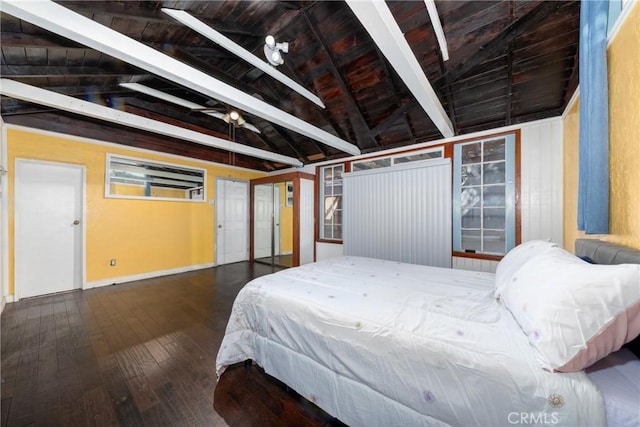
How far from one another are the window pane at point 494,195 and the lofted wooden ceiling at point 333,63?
838mm

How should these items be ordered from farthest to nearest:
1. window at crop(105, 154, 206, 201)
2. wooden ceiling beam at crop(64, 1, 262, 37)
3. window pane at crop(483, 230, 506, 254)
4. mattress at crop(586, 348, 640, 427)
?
window at crop(105, 154, 206, 201) → window pane at crop(483, 230, 506, 254) → wooden ceiling beam at crop(64, 1, 262, 37) → mattress at crop(586, 348, 640, 427)

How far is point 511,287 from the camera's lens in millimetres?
1160

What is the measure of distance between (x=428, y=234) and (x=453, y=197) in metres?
0.64

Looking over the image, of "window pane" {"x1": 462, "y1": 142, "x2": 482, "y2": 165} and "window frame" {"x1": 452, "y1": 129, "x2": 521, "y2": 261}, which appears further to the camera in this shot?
"window pane" {"x1": 462, "y1": 142, "x2": 482, "y2": 165}

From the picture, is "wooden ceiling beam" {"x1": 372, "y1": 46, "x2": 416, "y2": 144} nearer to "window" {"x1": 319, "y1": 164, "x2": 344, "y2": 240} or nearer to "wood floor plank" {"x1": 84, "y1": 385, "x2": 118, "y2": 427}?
"window" {"x1": 319, "y1": 164, "x2": 344, "y2": 240}

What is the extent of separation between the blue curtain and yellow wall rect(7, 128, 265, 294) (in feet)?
17.8

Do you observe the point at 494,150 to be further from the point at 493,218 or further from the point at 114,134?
the point at 114,134

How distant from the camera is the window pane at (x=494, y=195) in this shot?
9.71 feet

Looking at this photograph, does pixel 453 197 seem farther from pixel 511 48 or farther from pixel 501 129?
pixel 511 48

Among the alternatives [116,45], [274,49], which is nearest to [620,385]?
[274,49]

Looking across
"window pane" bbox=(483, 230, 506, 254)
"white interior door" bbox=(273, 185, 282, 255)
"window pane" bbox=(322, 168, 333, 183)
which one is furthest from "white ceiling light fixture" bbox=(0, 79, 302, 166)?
"window pane" bbox=(483, 230, 506, 254)

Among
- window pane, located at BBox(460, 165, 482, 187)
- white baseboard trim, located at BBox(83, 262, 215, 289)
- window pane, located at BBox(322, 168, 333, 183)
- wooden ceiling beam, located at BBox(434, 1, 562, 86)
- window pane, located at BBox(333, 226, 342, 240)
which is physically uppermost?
wooden ceiling beam, located at BBox(434, 1, 562, 86)

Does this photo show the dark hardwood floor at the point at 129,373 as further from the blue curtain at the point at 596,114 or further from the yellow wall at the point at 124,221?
the blue curtain at the point at 596,114

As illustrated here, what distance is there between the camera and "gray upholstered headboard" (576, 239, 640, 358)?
876 millimetres
